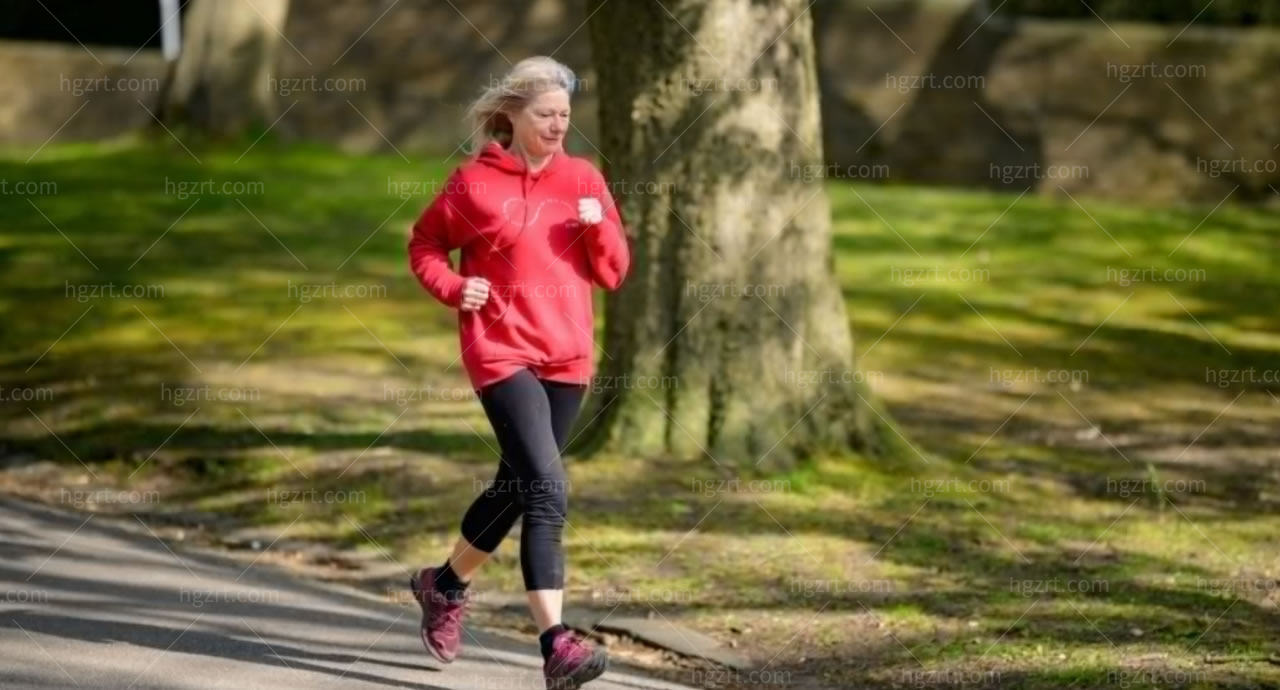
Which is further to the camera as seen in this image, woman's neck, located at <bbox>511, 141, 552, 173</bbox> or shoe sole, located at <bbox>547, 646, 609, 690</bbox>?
woman's neck, located at <bbox>511, 141, 552, 173</bbox>

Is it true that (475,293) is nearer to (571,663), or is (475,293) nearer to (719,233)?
(571,663)

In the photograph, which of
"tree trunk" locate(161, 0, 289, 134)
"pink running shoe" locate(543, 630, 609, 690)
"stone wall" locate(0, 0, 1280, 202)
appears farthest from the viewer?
"tree trunk" locate(161, 0, 289, 134)

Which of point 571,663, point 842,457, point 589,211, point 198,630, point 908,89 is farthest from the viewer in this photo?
point 908,89

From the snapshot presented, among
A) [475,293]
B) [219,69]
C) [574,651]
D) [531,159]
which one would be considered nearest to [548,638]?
[574,651]

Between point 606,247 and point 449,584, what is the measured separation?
1.28 metres

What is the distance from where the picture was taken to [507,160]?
6.46 m

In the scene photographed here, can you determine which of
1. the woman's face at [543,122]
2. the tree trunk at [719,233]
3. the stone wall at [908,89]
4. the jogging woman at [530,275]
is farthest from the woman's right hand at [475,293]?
the stone wall at [908,89]

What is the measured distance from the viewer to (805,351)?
9648 millimetres

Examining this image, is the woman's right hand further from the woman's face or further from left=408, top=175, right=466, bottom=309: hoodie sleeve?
the woman's face

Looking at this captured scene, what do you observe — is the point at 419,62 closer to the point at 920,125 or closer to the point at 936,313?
the point at 920,125

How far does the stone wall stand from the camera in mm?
20016

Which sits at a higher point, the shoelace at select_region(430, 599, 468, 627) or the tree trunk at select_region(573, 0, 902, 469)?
the tree trunk at select_region(573, 0, 902, 469)

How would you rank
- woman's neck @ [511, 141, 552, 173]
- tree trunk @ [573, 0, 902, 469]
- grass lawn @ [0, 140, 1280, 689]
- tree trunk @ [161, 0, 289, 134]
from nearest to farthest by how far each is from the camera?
woman's neck @ [511, 141, 552, 173] → grass lawn @ [0, 140, 1280, 689] → tree trunk @ [573, 0, 902, 469] → tree trunk @ [161, 0, 289, 134]

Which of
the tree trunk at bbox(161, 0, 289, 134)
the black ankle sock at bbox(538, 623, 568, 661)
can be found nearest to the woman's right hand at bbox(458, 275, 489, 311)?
the black ankle sock at bbox(538, 623, 568, 661)
